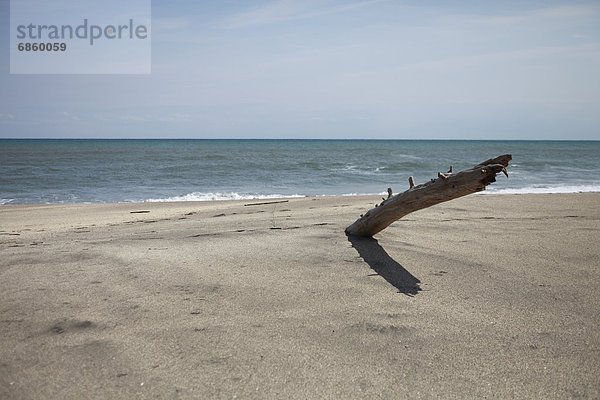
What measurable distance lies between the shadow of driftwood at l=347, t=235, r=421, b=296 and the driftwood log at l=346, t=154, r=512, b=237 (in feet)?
0.55

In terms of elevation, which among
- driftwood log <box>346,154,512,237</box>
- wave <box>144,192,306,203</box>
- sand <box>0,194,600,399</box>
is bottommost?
wave <box>144,192,306,203</box>

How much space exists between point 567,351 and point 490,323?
18.7 inches

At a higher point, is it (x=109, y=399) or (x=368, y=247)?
(x=368, y=247)

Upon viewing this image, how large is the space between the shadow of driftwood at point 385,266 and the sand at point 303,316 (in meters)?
0.02

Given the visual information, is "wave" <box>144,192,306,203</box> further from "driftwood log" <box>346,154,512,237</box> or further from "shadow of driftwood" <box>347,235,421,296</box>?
"shadow of driftwood" <box>347,235,421,296</box>

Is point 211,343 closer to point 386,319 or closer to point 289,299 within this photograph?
point 289,299

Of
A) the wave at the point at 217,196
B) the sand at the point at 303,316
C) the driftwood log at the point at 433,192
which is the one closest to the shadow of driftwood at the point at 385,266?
the sand at the point at 303,316

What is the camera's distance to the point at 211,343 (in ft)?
8.96

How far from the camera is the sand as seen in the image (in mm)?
2383

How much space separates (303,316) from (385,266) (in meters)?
1.30

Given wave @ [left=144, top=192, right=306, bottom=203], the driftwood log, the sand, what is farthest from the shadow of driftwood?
wave @ [left=144, top=192, right=306, bottom=203]

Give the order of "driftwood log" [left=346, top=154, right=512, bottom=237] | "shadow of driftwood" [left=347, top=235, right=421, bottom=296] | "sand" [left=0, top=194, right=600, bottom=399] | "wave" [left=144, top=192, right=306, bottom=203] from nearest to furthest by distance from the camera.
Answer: "sand" [left=0, top=194, right=600, bottom=399] → "shadow of driftwood" [left=347, top=235, right=421, bottom=296] → "driftwood log" [left=346, top=154, right=512, bottom=237] → "wave" [left=144, top=192, right=306, bottom=203]

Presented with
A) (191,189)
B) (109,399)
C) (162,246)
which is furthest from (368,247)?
(191,189)

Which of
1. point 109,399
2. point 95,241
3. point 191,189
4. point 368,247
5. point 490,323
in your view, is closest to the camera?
point 109,399
